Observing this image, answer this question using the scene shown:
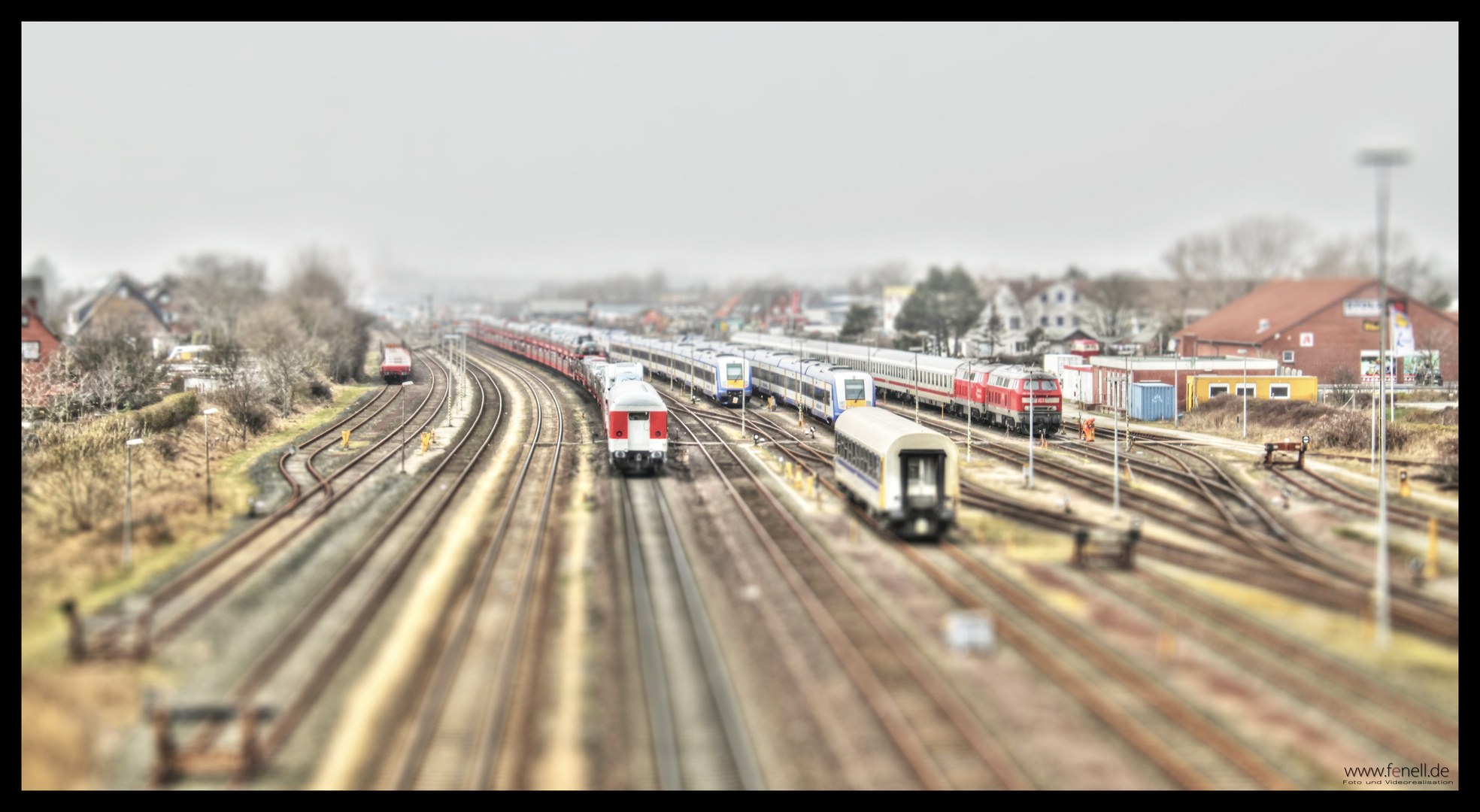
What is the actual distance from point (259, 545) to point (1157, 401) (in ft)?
156

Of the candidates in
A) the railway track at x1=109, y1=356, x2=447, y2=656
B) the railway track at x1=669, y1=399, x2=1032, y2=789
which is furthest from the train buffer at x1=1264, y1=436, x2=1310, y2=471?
the railway track at x1=109, y1=356, x2=447, y2=656

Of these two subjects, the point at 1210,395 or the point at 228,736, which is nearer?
the point at 228,736

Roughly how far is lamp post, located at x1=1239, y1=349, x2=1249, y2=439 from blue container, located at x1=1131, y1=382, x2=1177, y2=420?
3.66 meters

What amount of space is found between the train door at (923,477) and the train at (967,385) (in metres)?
12.0

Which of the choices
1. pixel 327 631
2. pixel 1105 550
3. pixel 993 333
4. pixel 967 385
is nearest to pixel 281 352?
pixel 967 385

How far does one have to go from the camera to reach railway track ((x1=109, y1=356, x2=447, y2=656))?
2092 centimetres

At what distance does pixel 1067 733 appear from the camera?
1627cm

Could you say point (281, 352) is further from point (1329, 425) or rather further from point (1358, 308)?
point (1358, 308)

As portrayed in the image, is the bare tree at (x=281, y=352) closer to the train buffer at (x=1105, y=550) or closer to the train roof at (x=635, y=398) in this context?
the train roof at (x=635, y=398)

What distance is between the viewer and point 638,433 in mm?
39344

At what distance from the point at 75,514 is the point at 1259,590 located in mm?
28970

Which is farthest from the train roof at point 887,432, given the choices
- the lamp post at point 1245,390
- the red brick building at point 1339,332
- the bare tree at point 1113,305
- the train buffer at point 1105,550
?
the bare tree at point 1113,305

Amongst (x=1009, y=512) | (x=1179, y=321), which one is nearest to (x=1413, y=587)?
(x=1009, y=512)
